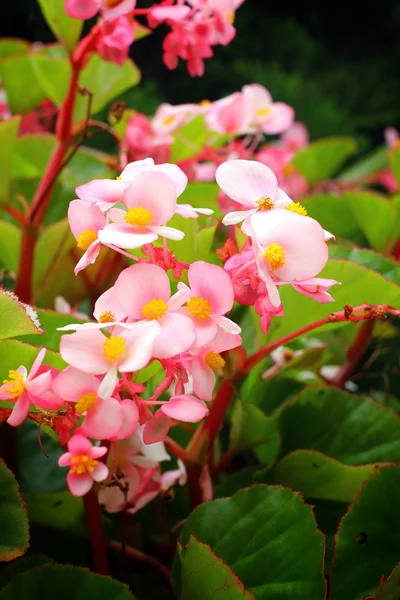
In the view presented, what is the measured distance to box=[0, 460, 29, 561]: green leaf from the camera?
0.34 m

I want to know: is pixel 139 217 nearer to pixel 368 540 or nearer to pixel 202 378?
pixel 202 378

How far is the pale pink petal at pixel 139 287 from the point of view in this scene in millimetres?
303

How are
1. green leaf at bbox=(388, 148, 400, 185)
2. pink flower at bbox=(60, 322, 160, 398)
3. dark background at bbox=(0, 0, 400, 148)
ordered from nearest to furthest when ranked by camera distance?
pink flower at bbox=(60, 322, 160, 398), green leaf at bbox=(388, 148, 400, 185), dark background at bbox=(0, 0, 400, 148)

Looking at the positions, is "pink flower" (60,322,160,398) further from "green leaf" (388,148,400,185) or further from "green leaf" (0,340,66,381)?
"green leaf" (388,148,400,185)

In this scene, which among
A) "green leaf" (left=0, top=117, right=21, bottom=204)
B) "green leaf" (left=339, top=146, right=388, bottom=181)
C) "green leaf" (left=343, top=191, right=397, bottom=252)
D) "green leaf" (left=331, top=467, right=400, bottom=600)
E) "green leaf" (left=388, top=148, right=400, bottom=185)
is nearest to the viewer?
"green leaf" (left=331, top=467, right=400, bottom=600)

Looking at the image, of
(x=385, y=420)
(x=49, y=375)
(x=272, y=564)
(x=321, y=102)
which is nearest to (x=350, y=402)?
(x=385, y=420)

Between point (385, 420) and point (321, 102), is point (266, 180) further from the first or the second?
point (321, 102)

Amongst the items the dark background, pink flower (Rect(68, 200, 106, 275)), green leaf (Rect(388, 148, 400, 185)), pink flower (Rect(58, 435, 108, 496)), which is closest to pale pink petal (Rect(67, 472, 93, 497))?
pink flower (Rect(58, 435, 108, 496))

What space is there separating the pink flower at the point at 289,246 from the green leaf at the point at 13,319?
0.12m

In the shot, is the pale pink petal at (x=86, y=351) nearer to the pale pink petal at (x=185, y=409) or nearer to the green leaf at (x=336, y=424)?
the pale pink petal at (x=185, y=409)

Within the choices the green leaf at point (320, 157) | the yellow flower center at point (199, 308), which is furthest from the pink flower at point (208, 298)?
the green leaf at point (320, 157)

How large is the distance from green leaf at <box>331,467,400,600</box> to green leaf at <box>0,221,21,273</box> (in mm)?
365

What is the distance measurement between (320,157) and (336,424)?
1.73ft

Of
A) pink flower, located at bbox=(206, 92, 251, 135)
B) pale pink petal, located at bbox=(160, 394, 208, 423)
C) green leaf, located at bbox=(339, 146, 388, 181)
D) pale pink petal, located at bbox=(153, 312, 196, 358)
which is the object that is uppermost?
pale pink petal, located at bbox=(153, 312, 196, 358)
